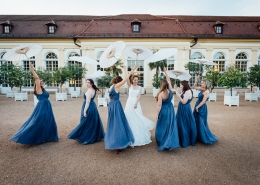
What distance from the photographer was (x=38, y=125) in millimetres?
4195

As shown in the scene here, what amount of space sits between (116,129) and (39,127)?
6.74 feet

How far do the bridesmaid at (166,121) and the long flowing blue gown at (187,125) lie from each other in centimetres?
34

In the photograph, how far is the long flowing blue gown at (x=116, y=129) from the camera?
143 inches

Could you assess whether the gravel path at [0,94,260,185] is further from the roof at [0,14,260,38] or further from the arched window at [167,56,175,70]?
the roof at [0,14,260,38]

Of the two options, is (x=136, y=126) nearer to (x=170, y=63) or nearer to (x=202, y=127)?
(x=202, y=127)

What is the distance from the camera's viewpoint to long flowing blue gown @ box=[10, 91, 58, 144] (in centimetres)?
402

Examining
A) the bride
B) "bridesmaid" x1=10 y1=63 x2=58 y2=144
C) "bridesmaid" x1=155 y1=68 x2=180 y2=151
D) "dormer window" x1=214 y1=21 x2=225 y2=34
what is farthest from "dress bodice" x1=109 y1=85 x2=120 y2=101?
"dormer window" x1=214 y1=21 x2=225 y2=34

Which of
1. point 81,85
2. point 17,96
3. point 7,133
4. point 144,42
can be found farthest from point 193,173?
point 81,85

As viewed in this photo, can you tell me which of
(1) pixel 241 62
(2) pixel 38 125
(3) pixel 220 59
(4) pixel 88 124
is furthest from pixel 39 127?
(1) pixel 241 62

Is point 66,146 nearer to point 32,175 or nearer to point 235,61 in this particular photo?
point 32,175

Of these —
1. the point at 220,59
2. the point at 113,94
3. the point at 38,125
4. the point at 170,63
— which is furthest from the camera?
the point at 220,59

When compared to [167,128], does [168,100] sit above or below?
above

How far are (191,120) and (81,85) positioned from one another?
1768cm

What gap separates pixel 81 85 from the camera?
66.3ft
